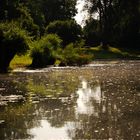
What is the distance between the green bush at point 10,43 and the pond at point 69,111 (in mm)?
11592

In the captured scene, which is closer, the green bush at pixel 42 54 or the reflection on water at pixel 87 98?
the reflection on water at pixel 87 98

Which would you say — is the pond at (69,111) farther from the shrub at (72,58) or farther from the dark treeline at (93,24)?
the dark treeline at (93,24)

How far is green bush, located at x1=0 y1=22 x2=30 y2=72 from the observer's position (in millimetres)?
37500

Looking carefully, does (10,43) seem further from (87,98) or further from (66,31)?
(66,31)

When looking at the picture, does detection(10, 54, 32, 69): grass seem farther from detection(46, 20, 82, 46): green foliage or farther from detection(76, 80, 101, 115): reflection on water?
detection(46, 20, 82, 46): green foliage

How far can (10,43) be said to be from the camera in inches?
1481

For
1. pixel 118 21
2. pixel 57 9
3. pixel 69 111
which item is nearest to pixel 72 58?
pixel 69 111

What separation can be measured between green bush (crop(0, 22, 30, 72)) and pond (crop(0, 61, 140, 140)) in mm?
11592

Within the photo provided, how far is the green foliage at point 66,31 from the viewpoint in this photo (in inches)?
3004

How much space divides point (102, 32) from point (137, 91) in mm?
64573

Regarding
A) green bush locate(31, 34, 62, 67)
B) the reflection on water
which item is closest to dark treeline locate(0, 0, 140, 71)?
green bush locate(31, 34, 62, 67)

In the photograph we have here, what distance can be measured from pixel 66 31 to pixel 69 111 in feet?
197

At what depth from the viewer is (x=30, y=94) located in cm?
2200

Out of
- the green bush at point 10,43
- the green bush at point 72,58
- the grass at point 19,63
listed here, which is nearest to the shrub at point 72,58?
the green bush at point 72,58
